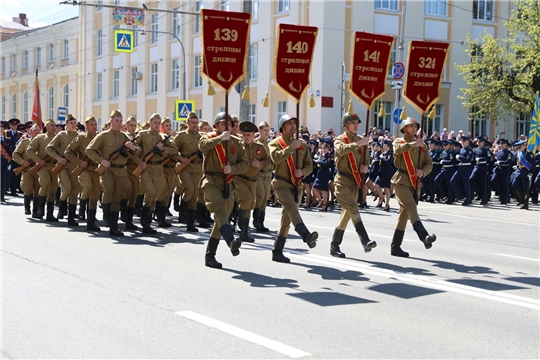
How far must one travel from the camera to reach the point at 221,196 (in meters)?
9.45

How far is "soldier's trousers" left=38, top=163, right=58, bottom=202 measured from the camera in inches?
591

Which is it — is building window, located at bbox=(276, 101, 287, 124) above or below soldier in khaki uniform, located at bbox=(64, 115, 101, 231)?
above

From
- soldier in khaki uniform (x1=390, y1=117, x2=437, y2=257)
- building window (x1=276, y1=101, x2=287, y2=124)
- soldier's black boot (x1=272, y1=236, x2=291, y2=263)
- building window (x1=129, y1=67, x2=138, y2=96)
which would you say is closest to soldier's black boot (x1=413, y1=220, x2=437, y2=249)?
soldier in khaki uniform (x1=390, y1=117, x2=437, y2=257)

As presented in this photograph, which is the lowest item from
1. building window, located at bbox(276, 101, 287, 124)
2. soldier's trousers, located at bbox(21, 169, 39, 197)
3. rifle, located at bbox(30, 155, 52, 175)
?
soldier's trousers, located at bbox(21, 169, 39, 197)

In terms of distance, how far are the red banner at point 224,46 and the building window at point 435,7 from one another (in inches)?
1067

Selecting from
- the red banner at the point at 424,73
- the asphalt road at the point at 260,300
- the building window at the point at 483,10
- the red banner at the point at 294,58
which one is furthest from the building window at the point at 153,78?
the red banner at the point at 294,58

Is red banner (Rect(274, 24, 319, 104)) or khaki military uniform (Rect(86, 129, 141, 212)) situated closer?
red banner (Rect(274, 24, 319, 104))

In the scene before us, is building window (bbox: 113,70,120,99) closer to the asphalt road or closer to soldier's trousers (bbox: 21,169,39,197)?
soldier's trousers (bbox: 21,169,39,197)

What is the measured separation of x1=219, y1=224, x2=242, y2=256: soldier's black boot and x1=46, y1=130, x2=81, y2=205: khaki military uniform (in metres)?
5.76

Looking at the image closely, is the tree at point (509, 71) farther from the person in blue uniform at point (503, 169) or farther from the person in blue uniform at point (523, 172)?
the person in blue uniform at point (523, 172)

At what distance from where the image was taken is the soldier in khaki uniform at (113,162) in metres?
12.7

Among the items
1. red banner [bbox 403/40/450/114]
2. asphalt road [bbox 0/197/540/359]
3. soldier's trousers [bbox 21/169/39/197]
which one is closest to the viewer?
asphalt road [bbox 0/197/540/359]

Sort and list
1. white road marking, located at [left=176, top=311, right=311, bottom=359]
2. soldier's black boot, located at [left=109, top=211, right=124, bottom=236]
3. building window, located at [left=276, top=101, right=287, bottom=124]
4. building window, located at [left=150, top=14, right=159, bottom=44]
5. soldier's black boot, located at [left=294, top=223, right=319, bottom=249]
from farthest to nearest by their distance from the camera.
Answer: building window, located at [left=150, top=14, right=159, bottom=44], building window, located at [left=276, top=101, right=287, bottom=124], soldier's black boot, located at [left=109, top=211, right=124, bottom=236], soldier's black boot, located at [left=294, top=223, right=319, bottom=249], white road marking, located at [left=176, top=311, right=311, bottom=359]

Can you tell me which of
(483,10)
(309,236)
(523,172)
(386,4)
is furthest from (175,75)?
(309,236)
